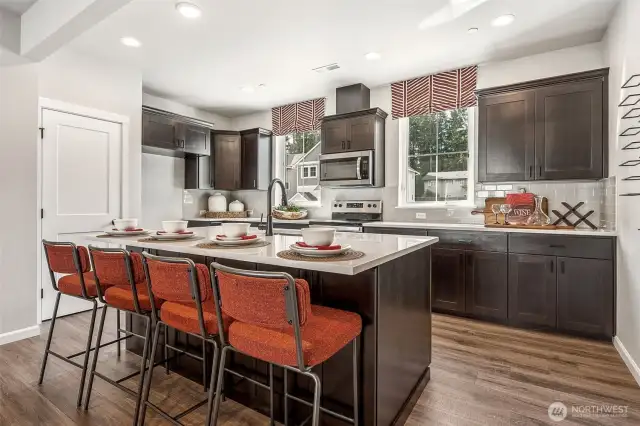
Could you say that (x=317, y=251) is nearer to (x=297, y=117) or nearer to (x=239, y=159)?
(x=297, y=117)

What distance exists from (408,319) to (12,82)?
356 centimetres

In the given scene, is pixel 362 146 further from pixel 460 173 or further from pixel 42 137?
pixel 42 137

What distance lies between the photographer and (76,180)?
140 inches

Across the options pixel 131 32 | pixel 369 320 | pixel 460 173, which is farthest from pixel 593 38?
pixel 131 32

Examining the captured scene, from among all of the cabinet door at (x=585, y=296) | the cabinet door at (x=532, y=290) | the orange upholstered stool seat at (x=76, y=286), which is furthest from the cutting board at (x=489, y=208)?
the orange upholstered stool seat at (x=76, y=286)

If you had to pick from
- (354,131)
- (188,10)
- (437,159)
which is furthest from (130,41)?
(437,159)

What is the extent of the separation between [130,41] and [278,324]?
11.1ft

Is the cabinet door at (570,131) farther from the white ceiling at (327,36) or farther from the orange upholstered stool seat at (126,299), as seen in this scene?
the orange upholstered stool seat at (126,299)

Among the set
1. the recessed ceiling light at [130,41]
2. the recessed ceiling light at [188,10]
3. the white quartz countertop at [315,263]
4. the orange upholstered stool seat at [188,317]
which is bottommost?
the orange upholstered stool seat at [188,317]

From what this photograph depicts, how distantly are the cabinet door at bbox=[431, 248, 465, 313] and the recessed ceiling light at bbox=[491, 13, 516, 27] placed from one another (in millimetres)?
2057

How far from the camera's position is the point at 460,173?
411 cm

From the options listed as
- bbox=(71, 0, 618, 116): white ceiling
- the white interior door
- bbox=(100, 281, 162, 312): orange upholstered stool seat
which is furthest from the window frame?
bbox=(100, 281, 162, 312): orange upholstered stool seat

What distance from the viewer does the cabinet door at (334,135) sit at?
446 centimetres

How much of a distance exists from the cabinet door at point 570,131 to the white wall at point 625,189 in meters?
0.12
